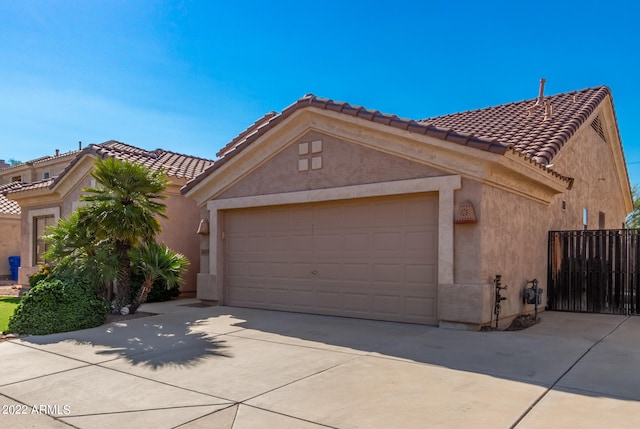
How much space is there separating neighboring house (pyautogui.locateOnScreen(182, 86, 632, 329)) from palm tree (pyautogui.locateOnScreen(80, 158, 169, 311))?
5.51 ft

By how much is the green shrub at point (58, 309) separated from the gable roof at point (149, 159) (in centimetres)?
457

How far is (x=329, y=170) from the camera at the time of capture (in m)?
10.2

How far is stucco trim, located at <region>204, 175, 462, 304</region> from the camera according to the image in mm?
8562

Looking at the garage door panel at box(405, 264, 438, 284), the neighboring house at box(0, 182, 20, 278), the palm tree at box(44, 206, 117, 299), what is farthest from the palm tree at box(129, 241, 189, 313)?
the neighboring house at box(0, 182, 20, 278)

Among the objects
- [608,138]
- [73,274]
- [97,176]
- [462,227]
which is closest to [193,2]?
[97,176]

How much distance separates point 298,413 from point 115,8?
10720 millimetres

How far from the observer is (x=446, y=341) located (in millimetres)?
7465

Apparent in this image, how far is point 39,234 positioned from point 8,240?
24.6 ft

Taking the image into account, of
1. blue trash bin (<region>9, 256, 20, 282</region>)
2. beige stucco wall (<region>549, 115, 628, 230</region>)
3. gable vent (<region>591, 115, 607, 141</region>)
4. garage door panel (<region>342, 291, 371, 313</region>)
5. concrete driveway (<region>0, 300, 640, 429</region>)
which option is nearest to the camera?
concrete driveway (<region>0, 300, 640, 429</region>)

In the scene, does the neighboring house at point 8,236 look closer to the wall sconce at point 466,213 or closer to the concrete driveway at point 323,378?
the concrete driveway at point 323,378

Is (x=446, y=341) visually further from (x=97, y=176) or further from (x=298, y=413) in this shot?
(x=97, y=176)

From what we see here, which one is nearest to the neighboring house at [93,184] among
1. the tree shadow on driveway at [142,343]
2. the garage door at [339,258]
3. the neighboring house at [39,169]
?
the garage door at [339,258]

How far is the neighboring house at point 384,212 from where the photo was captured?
8.48 metres

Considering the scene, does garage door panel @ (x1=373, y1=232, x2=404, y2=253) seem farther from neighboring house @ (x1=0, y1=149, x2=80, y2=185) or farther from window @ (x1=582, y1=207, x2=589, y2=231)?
neighboring house @ (x1=0, y1=149, x2=80, y2=185)
